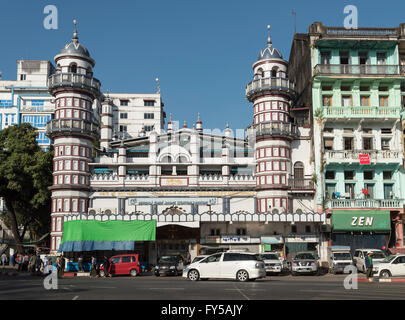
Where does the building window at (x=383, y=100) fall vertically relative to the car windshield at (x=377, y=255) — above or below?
above

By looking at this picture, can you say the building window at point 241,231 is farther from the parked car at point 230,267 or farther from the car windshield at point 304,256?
the parked car at point 230,267

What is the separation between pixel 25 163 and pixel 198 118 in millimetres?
23804

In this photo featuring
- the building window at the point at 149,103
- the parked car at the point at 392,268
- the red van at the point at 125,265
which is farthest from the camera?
the building window at the point at 149,103

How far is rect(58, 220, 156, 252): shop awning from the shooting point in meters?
39.6

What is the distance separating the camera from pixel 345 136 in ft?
153

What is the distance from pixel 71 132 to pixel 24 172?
6.90 meters

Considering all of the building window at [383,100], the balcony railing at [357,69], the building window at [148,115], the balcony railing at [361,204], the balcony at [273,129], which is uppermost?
the building window at [148,115]

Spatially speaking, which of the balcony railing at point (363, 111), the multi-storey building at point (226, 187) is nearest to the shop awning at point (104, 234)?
the multi-storey building at point (226, 187)

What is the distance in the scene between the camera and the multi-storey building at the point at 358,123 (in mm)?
44094

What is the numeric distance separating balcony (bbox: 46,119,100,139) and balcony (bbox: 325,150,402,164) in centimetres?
2254

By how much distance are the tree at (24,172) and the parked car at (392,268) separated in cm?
3137

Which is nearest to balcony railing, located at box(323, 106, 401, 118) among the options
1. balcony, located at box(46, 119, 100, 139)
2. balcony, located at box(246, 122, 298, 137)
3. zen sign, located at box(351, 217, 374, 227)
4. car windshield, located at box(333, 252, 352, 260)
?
balcony, located at box(246, 122, 298, 137)

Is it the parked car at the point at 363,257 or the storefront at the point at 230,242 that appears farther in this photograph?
the storefront at the point at 230,242
